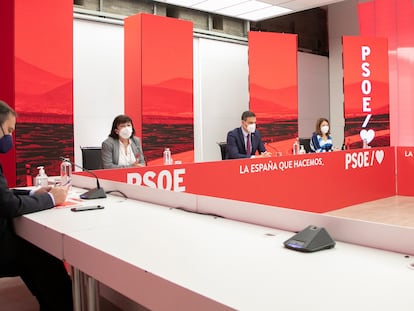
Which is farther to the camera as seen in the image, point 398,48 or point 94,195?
point 398,48

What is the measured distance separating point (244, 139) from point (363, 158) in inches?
55.4

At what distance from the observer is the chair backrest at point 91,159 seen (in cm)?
441

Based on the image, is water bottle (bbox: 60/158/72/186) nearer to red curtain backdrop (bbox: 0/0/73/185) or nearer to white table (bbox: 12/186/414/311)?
A: white table (bbox: 12/186/414/311)

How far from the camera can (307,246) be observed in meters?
1.17

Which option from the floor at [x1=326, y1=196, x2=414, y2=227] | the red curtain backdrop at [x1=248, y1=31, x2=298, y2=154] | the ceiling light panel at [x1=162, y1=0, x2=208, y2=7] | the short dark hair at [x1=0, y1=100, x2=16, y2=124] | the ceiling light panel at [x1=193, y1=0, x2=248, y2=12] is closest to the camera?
the short dark hair at [x1=0, y1=100, x2=16, y2=124]

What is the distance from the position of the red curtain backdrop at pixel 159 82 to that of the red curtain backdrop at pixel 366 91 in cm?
273

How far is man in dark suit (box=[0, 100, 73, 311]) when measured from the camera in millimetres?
1672

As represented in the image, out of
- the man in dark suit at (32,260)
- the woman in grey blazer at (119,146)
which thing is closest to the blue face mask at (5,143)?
the man in dark suit at (32,260)

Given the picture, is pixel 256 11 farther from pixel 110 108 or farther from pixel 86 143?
pixel 86 143

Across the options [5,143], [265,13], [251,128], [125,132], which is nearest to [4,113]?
[5,143]

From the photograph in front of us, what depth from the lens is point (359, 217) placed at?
15.2ft

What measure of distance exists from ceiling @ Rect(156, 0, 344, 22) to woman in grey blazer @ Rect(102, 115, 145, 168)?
309 cm

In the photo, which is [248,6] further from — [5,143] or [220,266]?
[220,266]

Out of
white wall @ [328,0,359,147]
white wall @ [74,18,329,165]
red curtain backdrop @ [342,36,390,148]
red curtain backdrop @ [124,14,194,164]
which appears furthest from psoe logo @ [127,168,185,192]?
white wall @ [328,0,359,147]
